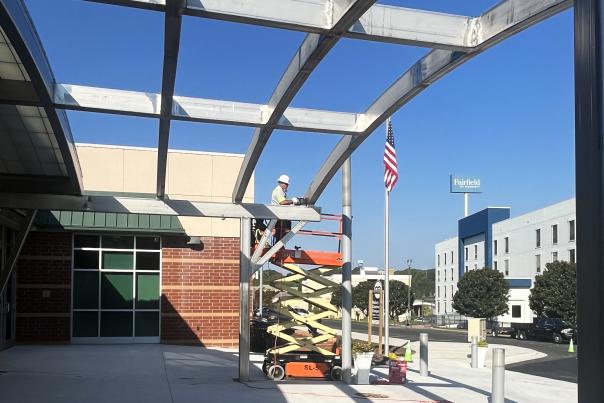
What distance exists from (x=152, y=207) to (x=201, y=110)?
10.8 ft

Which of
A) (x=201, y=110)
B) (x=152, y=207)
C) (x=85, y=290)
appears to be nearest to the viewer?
(x=201, y=110)

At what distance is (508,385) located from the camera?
46.5ft

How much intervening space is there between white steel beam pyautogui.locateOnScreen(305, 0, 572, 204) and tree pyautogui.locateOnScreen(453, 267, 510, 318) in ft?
178

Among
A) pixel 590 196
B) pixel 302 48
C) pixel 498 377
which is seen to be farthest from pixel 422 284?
pixel 590 196

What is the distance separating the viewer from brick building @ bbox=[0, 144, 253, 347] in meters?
19.0

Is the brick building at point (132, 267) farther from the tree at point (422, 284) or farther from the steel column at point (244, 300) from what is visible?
the tree at point (422, 284)

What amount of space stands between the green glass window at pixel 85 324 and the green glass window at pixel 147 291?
130 cm

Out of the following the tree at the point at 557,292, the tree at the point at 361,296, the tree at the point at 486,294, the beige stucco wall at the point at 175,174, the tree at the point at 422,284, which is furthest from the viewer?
the tree at the point at 422,284

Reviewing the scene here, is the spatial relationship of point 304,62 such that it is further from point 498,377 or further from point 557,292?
point 557,292

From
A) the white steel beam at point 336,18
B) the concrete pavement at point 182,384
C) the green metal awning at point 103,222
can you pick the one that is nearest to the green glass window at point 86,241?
the green metal awning at point 103,222

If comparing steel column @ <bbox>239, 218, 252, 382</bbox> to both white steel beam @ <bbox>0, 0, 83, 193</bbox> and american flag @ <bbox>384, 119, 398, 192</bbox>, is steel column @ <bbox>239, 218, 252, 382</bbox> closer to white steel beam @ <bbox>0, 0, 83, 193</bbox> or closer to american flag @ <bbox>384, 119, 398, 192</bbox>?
white steel beam @ <bbox>0, 0, 83, 193</bbox>

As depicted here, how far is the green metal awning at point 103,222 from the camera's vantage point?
18.8 m

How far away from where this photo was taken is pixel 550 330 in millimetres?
39062

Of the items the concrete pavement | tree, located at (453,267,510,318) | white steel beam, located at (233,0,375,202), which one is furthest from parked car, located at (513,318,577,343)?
white steel beam, located at (233,0,375,202)
